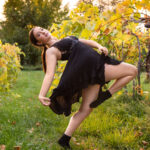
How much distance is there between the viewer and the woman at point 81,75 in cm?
187

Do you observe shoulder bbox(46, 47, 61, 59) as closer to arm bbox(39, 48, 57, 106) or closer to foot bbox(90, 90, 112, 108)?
arm bbox(39, 48, 57, 106)

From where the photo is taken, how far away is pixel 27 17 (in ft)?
58.1

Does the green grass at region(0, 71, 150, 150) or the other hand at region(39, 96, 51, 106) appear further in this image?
the green grass at region(0, 71, 150, 150)

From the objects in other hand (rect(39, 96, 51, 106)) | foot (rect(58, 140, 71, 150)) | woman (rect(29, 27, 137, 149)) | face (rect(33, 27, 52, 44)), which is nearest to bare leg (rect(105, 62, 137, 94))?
woman (rect(29, 27, 137, 149))

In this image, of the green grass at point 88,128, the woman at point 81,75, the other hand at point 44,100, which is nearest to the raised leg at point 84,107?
the woman at point 81,75

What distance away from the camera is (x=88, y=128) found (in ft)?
8.62

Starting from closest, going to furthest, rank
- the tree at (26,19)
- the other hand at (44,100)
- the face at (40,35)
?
the other hand at (44,100), the face at (40,35), the tree at (26,19)

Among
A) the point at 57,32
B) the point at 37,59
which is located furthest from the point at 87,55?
the point at 37,59

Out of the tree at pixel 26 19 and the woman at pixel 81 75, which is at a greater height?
the tree at pixel 26 19

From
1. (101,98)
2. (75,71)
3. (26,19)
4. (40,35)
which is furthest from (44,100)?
(26,19)

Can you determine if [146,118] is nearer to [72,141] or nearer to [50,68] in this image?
[72,141]

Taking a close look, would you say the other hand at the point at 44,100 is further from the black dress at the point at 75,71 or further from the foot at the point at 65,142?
the foot at the point at 65,142

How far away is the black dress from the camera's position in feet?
6.16

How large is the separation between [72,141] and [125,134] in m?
0.63
